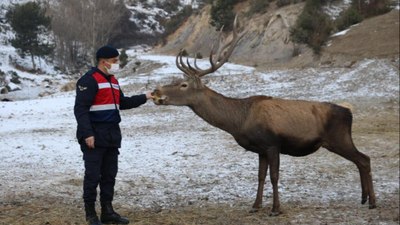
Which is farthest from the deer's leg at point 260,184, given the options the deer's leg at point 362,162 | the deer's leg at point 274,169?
the deer's leg at point 362,162

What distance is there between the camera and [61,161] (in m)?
9.88

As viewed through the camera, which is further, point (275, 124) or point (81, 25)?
point (81, 25)

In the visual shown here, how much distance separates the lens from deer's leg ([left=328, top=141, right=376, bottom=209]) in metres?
6.84

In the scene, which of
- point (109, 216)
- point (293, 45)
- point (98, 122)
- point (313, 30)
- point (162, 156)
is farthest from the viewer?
point (293, 45)

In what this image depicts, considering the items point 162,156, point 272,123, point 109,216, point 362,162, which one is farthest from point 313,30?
point 109,216

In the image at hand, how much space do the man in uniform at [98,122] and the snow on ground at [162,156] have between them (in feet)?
4.28

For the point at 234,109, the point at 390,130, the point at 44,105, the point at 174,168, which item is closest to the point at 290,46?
the point at 44,105

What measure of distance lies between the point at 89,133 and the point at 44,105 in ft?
48.1

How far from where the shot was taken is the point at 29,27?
3722 centimetres

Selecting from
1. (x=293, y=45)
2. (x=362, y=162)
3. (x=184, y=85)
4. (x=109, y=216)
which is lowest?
(x=109, y=216)

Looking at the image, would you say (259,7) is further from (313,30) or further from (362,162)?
(362,162)

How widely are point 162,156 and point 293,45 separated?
67.1 feet

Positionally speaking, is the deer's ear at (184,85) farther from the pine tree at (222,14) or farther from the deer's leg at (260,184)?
the pine tree at (222,14)

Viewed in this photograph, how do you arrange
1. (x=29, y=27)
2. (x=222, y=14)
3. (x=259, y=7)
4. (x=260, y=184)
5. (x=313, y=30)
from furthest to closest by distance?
(x=222, y=14), (x=259, y=7), (x=29, y=27), (x=313, y=30), (x=260, y=184)
